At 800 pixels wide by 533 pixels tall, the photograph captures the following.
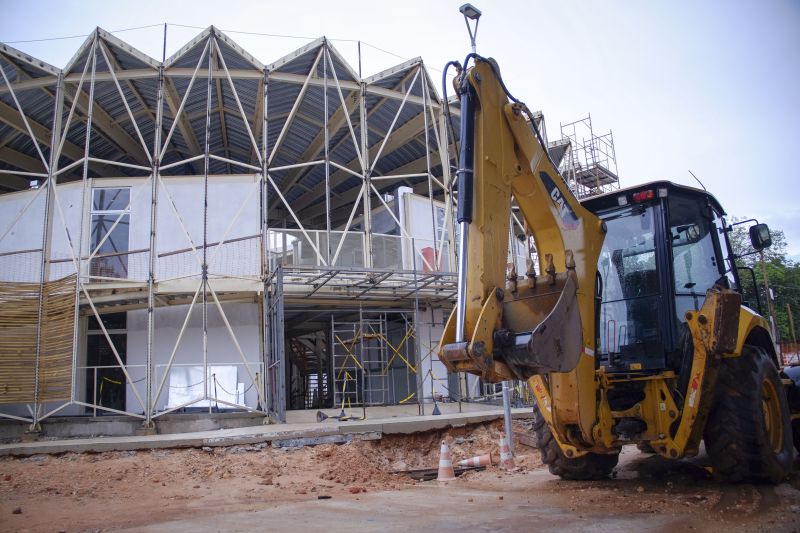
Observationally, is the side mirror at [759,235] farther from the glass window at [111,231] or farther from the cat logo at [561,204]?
the glass window at [111,231]

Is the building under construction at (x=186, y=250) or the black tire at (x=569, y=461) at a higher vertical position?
the building under construction at (x=186, y=250)

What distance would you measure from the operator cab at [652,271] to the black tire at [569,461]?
1163 millimetres

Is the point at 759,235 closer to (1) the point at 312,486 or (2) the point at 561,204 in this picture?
(2) the point at 561,204

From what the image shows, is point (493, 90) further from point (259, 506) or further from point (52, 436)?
point (52, 436)

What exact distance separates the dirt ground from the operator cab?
1442 mm

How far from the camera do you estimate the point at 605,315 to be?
286 inches

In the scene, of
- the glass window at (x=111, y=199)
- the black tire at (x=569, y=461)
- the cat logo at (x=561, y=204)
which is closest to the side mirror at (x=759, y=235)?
the cat logo at (x=561, y=204)

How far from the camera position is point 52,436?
46.9 ft

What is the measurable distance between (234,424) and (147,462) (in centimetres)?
541

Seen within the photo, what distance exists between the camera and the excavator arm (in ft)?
16.9

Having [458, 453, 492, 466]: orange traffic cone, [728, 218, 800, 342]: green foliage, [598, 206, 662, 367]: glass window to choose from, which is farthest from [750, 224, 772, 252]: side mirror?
[728, 218, 800, 342]: green foliage

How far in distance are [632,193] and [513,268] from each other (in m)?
1.92

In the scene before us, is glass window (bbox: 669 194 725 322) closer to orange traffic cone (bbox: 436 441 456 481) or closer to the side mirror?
the side mirror

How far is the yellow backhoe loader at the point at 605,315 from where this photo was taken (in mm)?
5406
